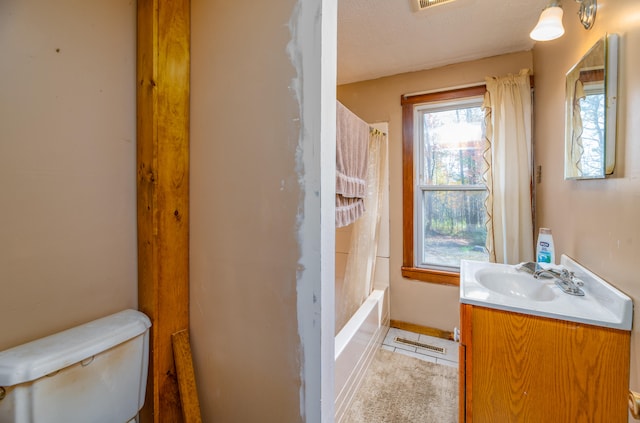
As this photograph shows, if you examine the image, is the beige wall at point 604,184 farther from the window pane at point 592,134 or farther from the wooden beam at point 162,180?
the wooden beam at point 162,180

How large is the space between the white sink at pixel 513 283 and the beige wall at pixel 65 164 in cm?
169

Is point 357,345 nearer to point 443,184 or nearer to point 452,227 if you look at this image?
point 452,227

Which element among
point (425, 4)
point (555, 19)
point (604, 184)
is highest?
point (425, 4)

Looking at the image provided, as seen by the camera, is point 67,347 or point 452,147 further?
point 452,147

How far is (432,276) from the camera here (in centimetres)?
228

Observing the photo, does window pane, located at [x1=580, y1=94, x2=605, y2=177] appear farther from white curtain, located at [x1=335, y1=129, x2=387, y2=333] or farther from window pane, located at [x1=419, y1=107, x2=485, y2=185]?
white curtain, located at [x1=335, y1=129, x2=387, y2=333]

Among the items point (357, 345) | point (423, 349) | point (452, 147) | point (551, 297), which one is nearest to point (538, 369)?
point (551, 297)

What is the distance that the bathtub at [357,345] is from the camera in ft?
4.75

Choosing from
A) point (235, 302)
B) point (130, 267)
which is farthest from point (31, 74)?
point (235, 302)

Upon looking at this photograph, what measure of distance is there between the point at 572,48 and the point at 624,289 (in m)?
1.20

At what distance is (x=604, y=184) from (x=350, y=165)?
116cm

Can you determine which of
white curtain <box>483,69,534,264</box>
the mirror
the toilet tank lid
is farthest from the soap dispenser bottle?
the toilet tank lid

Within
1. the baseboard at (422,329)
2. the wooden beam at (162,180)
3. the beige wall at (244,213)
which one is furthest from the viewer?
the baseboard at (422,329)

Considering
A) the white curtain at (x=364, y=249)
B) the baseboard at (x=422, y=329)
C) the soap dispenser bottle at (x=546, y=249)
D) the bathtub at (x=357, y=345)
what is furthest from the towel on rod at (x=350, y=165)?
the baseboard at (x=422, y=329)
